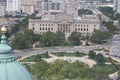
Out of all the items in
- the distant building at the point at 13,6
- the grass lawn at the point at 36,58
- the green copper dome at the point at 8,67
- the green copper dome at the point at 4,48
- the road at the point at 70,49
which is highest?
the green copper dome at the point at 4,48

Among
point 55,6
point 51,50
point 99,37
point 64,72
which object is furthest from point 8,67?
point 55,6

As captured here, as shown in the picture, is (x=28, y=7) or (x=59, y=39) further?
(x=28, y=7)

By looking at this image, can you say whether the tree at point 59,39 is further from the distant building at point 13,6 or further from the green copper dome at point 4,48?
the distant building at point 13,6

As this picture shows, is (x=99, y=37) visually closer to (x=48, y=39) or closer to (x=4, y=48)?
(x=48, y=39)

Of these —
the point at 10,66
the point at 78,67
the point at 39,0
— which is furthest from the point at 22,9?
A: the point at 10,66

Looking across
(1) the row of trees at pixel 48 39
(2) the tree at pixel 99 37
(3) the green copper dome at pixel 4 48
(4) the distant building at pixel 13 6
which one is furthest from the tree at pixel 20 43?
(4) the distant building at pixel 13 6

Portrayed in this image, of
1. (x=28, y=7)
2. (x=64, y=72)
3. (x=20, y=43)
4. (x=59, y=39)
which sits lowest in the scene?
(x=59, y=39)

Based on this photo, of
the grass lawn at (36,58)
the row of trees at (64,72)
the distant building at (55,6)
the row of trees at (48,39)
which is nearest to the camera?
the row of trees at (64,72)

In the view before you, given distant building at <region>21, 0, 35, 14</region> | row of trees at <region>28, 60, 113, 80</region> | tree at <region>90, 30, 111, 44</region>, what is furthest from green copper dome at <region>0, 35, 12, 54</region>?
distant building at <region>21, 0, 35, 14</region>

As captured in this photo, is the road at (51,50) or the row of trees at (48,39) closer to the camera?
the road at (51,50)
